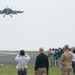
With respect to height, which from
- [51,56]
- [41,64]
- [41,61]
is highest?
[51,56]

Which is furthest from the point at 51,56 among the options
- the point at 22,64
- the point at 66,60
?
the point at 66,60

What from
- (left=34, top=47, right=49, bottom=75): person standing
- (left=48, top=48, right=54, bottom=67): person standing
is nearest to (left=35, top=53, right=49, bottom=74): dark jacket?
(left=34, top=47, right=49, bottom=75): person standing

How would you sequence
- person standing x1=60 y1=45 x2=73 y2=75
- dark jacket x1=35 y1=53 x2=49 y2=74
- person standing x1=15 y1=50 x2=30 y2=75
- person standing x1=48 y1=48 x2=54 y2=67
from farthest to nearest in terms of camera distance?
1. person standing x1=48 y1=48 x2=54 y2=67
2. person standing x1=15 y1=50 x2=30 y2=75
3. person standing x1=60 y1=45 x2=73 y2=75
4. dark jacket x1=35 y1=53 x2=49 y2=74

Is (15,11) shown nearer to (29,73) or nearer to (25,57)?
(29,73)

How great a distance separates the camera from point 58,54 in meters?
36.4

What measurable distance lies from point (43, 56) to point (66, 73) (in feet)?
4.84

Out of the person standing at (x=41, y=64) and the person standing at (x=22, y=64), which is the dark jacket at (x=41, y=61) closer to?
the person standing at (x=41, y=64)

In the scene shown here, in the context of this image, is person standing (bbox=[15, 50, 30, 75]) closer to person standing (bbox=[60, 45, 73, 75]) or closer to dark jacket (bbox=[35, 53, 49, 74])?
dark jacket (bbox=[35, 53, 49, 74])

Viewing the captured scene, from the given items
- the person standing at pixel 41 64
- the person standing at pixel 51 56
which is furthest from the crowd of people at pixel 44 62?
the person standing at pixel 51 56

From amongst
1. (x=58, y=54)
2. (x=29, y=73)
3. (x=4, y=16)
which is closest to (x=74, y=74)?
(x=29, y=73)

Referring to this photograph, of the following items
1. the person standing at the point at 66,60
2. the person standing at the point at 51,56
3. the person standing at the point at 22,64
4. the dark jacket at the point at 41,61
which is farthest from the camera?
the person standing at the point at 51,56

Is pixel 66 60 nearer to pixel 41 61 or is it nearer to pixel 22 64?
pixel 41 61

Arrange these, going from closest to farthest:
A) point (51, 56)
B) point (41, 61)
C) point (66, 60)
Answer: point (41, 61) < point (66, 60) < point (51, 56)

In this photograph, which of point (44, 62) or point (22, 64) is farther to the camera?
point (22, 64)
